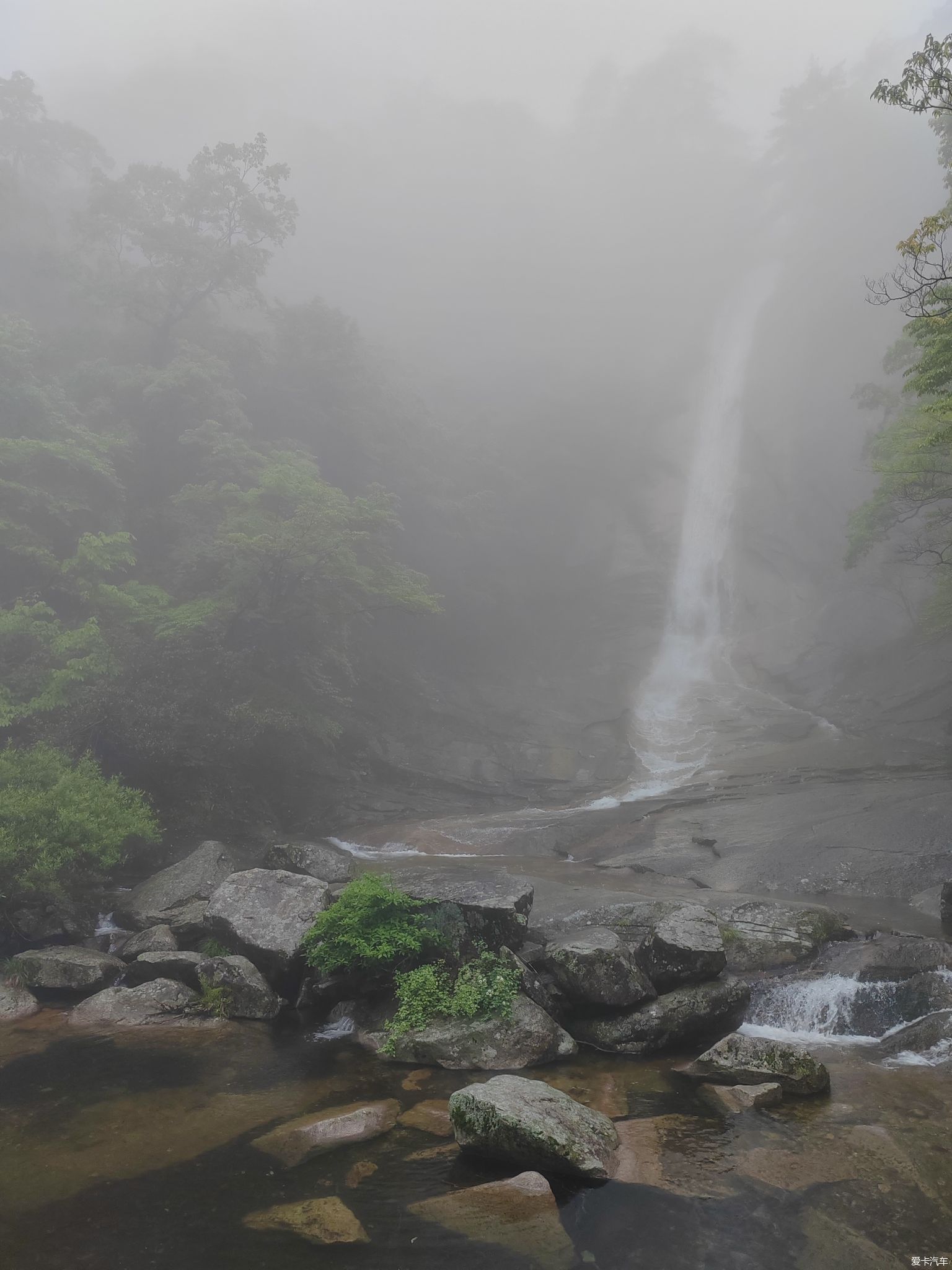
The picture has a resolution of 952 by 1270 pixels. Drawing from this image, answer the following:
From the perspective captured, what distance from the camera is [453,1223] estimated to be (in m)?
5.84

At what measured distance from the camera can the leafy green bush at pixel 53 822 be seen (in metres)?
13.7

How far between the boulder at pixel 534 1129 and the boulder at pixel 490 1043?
6.71ft

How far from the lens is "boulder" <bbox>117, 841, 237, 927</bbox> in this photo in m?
15.0

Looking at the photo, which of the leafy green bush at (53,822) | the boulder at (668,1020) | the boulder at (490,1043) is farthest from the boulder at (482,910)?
the leafy green bush at (53,822)

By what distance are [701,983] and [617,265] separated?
297 feet

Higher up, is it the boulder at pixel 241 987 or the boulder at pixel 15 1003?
the boulder at pixel 15 1003

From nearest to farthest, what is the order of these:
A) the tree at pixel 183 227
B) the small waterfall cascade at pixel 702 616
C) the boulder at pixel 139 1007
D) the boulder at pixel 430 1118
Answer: the boulder at pixel 430 1118
the boulder at pixel 139 1007
the small waterfall cascade at pixel 702 616
the tree at pixel 183 227

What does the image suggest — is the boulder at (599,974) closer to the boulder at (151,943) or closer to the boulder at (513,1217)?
the boulder at (513,1217)

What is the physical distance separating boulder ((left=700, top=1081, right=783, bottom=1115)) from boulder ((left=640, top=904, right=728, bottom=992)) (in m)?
2.20

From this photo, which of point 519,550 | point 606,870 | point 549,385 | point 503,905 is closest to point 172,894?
point 503,905

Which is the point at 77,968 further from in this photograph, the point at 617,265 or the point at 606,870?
the point at 617,265

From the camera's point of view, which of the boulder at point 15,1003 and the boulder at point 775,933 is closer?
the boulder at point 15,1003

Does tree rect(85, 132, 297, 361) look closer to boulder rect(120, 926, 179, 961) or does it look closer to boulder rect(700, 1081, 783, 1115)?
boulder rect(120, 926, 179, 961)

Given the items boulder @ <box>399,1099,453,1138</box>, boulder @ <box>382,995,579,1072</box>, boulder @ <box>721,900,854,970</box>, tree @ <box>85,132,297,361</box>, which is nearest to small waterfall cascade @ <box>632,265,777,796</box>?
boulder @ <box>721,900,854,970</box>
